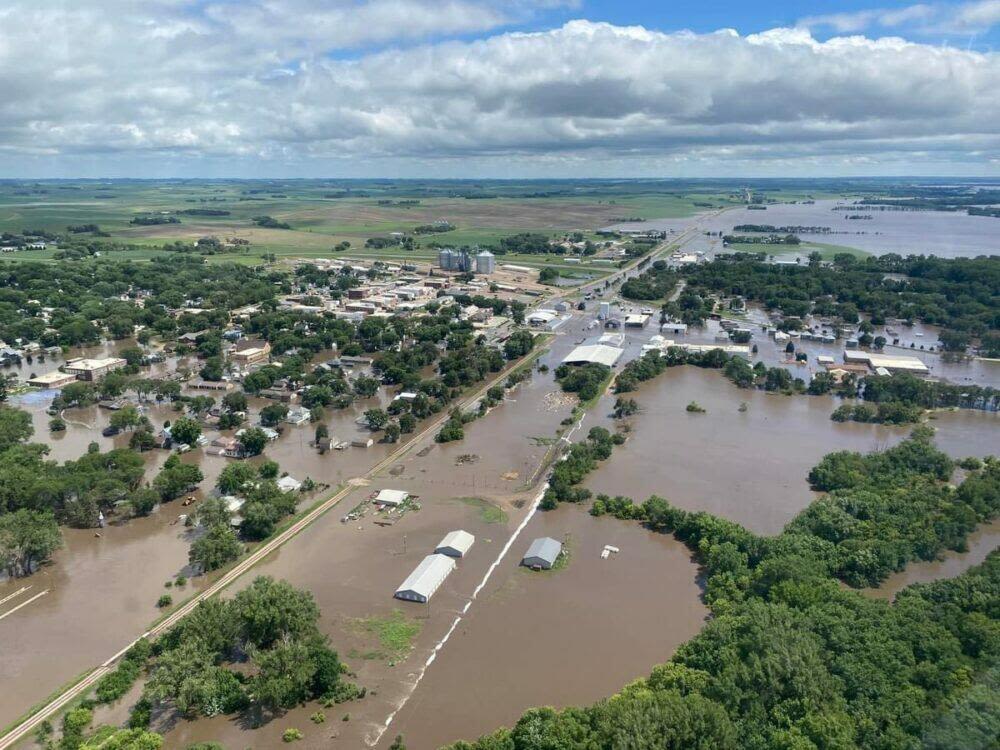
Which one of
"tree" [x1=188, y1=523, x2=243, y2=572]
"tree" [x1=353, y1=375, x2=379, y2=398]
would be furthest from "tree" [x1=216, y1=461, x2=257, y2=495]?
"tree" [x1=353, y1=375, x2=379, y2=398]

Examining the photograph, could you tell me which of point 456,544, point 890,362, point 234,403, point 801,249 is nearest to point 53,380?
point 234,403

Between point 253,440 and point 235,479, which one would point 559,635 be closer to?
point 235,479

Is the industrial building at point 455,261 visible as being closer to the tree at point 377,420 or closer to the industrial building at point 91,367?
the industrial building at point 91,367

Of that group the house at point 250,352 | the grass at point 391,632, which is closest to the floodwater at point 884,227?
the house at point 250,352

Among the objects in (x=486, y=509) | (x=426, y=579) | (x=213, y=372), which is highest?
(x=213, y=372)

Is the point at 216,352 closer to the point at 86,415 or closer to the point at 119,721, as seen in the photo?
the point at 86,415

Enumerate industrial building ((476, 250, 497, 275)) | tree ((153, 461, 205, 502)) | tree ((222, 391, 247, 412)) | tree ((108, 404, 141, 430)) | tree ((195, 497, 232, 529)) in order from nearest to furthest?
tree ((195, 497, 232, 529))
tree ((153, 461, 205, 502))
tree ((108, 404, 141, 430))
tree ((222, 391, 247, 412))
industrial building ((476, 250, 497, 275))

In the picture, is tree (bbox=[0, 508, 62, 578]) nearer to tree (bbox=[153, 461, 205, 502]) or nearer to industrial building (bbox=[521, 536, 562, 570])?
tree (bbox=[153, 461, 205, 502])
